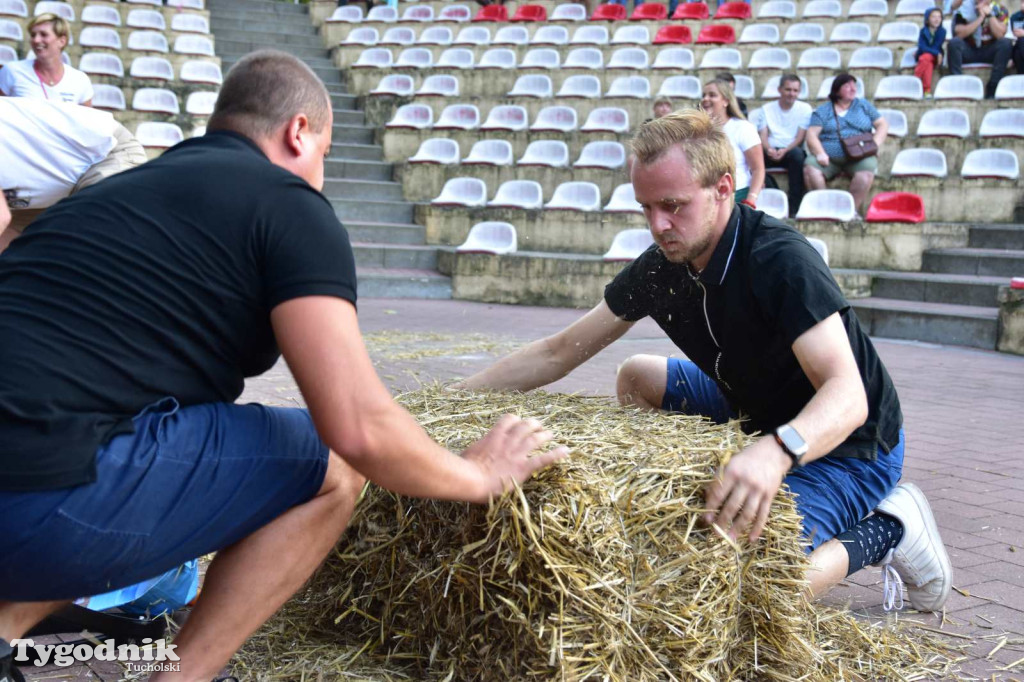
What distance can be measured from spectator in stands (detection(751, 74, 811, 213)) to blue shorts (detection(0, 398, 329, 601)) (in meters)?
10.4

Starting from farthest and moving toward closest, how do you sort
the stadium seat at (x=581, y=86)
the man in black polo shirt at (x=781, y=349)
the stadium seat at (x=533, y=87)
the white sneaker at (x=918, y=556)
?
the stadium seat at (x=533, y=87) → the stadium seat at (x=581, y=86) → the white sneaker at (x=918, y=556) → the man in black polo shirt at (x=781, y=349)

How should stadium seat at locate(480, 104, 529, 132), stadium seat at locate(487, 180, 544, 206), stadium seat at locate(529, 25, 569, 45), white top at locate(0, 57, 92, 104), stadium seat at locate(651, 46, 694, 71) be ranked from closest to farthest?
white top at locate(0, 57, 92, 104)
stadium seat at locate(487, 180, 544, 206)
stadium seat at locate(480, 104, 529, 132)
stadium seat at locate(651, 46, 694, 71)
stadium seat at locate(529, 25, 569, 45)

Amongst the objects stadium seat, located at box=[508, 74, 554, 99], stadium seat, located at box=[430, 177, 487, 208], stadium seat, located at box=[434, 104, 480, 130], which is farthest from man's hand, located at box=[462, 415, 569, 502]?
stadium seat, located at box=[508, 74, 554, 99]

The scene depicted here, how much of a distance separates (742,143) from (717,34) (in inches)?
392

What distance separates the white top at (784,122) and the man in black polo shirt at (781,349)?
900cm

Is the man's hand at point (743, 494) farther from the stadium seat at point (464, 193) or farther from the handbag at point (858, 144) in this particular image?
the stadium seat at point (464, 193)

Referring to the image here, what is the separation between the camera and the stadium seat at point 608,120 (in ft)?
47.7

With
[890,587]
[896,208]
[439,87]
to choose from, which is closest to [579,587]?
[890,587]

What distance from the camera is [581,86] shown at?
1580cm

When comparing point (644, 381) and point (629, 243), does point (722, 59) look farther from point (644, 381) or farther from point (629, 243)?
point (644, 381)

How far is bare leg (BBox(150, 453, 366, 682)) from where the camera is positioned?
2186mm

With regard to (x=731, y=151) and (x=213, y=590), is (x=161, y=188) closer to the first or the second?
(x=213, y=590)

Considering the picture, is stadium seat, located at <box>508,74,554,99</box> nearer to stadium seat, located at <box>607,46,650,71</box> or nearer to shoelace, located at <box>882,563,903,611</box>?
stadium seat, located at <box>607,46,650,71</box>

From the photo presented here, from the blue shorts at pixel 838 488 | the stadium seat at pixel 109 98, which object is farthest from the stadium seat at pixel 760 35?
the blue shorts at pixel 838 488
